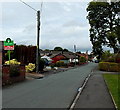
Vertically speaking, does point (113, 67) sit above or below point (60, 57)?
below

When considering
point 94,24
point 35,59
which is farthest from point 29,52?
point 94,24

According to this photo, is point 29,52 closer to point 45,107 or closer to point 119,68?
point 119,68

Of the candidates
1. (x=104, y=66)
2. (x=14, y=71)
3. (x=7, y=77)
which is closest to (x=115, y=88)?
(x=7, y=77)

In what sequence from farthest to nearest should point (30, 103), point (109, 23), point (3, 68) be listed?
point (109, 23) < point (3, 68) < point (30, 103)

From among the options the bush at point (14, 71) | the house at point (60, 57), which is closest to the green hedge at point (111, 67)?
the bush at point (14, 71)

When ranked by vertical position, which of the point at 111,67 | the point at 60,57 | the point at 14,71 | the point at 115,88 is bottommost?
the point at 115,88

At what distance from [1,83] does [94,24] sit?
131 ft

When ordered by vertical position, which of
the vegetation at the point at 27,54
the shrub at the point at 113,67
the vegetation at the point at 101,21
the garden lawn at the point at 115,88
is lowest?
the garden lawn at the point at 115,88

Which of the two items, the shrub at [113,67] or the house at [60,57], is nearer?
the shrub at [113,67]

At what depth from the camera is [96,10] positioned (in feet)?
175

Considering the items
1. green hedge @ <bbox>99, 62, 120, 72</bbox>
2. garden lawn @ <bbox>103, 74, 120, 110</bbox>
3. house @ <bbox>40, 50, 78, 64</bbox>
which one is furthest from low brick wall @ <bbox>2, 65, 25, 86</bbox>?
house @ <bbox>40, 50, 78, 64</bbox>

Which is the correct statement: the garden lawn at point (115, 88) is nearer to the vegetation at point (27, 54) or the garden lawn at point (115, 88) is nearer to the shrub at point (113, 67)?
the vegetation at point (27, 54)

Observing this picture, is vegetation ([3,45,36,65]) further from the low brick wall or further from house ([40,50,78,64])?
house ([40,50,78,64])

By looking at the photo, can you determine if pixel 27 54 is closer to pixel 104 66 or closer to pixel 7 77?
pixel 7 77
